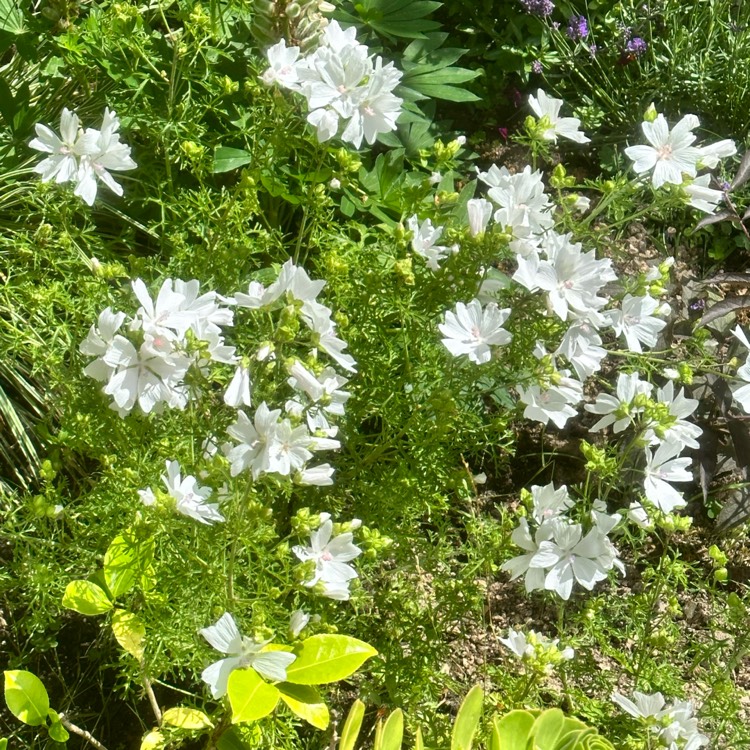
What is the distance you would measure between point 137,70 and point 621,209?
1.15m

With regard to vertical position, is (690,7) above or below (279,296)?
above

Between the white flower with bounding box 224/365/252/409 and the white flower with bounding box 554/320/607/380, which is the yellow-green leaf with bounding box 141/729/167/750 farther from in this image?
the white flower with bounding box 554/320/607/380

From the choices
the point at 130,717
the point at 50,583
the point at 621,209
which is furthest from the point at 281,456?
the point at 130,717

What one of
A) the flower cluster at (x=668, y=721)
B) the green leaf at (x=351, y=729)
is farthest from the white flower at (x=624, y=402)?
the green leaf at (x=351, y=729)

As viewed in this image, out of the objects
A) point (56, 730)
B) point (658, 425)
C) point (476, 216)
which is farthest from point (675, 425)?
point (56, 730)

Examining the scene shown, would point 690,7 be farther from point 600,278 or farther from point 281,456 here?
point 281,456

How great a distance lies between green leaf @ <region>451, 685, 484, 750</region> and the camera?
1510mm

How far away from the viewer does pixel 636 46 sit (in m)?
2.79

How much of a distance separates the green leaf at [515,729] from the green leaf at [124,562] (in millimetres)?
685

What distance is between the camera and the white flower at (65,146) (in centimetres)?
153

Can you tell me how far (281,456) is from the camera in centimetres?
130

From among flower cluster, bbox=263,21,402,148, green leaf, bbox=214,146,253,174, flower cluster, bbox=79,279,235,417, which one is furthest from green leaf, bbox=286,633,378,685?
green leaf, bbox=214,146,253,174

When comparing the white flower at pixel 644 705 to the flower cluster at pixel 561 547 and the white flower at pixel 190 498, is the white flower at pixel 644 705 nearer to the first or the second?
the flower cluster at pixel 561 547

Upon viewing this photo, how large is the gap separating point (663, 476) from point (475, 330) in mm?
485
